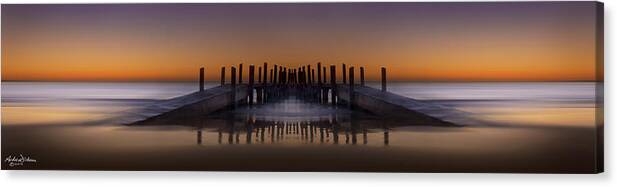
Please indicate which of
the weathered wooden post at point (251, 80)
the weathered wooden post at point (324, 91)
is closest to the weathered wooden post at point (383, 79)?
the weathered wooden post at point (324, 91)

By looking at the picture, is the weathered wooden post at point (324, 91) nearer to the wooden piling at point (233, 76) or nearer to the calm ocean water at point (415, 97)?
the calm ocean water at point (415, 97)

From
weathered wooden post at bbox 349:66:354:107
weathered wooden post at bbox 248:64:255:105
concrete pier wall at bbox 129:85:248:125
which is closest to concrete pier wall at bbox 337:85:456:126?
weathered wooden post at bbox 349:66:354:107

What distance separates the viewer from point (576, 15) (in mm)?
3672

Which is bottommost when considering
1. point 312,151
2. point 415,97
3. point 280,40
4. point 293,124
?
point 312,151

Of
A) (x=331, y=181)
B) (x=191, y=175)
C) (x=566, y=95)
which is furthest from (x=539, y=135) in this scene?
(x=191, y=175)

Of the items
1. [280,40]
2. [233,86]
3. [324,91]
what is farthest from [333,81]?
[233,86]

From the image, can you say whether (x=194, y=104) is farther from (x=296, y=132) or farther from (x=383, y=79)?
(x=383, y=79)

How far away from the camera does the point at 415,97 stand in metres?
3.78

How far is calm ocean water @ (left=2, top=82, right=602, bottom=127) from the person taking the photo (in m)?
3.69

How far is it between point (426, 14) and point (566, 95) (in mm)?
674

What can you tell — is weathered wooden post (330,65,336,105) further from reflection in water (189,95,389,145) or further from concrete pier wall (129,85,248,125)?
concrete pier wall (129,85,248,125)

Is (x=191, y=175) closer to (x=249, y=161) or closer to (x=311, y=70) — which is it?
(x=249, y=161)

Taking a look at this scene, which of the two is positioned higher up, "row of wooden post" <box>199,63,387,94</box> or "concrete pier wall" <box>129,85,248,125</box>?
"row of wooden post" <box>199,63,387,94</box>

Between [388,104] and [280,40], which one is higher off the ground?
[280,40]
